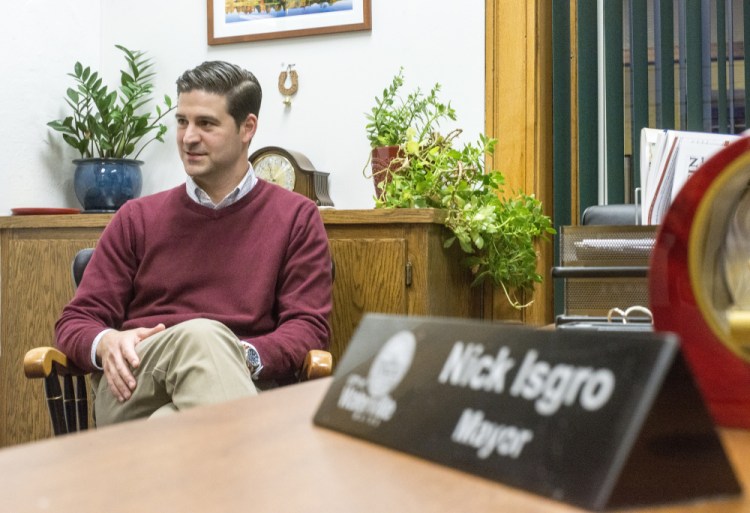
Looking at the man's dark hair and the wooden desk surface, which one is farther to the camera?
the man's dark hair

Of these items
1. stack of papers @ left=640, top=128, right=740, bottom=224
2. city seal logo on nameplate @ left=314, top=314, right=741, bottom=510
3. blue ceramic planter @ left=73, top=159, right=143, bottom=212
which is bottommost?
city seal logo on nameplate @ left=314, top=314, right=741, bottom=510

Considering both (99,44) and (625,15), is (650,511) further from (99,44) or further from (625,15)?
(99,44)

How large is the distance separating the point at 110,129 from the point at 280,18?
2.45 ft

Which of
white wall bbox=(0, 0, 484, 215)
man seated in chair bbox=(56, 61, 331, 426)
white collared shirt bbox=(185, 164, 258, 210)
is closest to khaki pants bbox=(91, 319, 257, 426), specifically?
man seated in chair bbox=(56, 61, 331, 426)

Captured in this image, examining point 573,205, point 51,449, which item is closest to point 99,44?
point 573,205

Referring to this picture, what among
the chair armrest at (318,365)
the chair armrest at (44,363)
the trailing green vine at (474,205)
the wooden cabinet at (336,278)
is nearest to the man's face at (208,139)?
the wooden cabinet at (336,278)

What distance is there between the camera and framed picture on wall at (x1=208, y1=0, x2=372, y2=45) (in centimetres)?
300

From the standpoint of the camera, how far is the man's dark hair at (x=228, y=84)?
2.31m

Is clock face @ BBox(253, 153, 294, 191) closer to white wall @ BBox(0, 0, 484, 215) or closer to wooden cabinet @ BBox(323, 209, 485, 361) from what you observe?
white wall @ BBox(0, 0, 484, 215)

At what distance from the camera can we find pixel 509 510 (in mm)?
347

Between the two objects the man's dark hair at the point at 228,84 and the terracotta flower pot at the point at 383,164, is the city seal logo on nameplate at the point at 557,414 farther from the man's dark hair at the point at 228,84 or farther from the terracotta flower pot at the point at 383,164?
the terracotta flower pot at the point at 383,164

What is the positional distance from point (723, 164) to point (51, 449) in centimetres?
42

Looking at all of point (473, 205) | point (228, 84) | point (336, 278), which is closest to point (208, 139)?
point (228, 84)

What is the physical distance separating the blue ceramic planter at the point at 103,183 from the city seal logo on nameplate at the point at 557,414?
2713 mm
